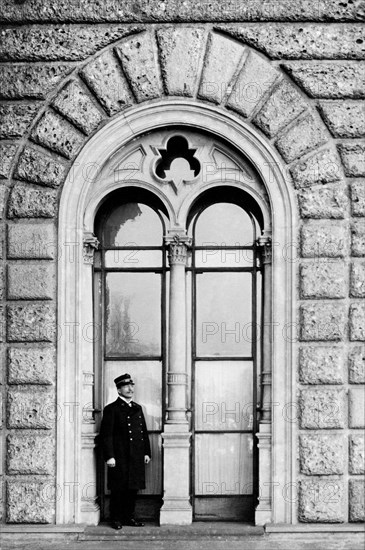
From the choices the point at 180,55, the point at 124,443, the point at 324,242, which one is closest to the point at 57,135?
the point at 180,55

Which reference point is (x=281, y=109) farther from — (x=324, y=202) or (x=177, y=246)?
(x=177, y=246)

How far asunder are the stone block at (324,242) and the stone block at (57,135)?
2772mm

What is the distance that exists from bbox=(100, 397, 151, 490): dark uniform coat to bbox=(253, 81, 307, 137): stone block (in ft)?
11.5

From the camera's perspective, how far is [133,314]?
9633mm

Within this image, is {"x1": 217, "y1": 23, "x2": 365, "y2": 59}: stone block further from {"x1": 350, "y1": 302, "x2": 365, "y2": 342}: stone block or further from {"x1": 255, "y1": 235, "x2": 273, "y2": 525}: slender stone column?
{"x1": 350, "y1": 302, "x2": 365, "y2": 342}: stone block

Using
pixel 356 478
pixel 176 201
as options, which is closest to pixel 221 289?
pixel 176 201

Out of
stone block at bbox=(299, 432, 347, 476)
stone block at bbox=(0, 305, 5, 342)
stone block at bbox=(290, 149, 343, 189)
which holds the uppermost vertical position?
stone block at bbox=(290, 149, 343, 189)

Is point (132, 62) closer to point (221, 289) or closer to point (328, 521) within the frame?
point (221, 289)

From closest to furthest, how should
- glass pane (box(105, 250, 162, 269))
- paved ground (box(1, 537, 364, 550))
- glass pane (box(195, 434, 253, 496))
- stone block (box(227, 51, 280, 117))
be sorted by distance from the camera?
paved ground (box(1, 537, 364, 550)), stone block (box(227, 51, 280, 117)), glass pane (box(195, 434, 253, 496)), glass pane (box(105, 250, 162, 269))

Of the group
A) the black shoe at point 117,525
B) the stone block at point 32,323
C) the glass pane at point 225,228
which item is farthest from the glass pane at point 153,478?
the glass pane at point 225,228

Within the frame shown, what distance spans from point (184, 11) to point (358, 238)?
10.5 feet

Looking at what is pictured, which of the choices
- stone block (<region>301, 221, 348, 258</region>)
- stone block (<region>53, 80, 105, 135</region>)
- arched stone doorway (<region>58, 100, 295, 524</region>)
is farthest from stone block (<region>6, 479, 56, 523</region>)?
stone block (<region>53, 80, 105, 135</region>)

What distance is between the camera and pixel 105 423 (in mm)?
9164

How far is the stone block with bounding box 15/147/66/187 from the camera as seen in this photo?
364 inches
